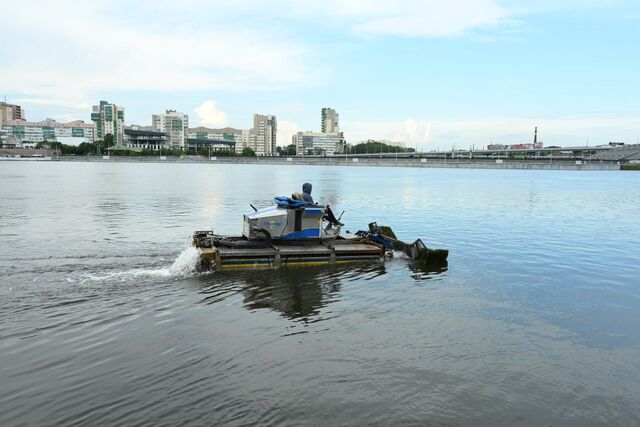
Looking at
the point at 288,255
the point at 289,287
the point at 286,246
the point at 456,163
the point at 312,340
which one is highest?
the point at 456,163

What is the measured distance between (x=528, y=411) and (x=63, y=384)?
7230mm

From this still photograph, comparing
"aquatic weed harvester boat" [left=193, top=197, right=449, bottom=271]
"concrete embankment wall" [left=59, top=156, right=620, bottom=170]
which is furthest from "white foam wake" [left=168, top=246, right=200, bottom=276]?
"concrete embankment wall" [left=59, top=156, right=620, bottom=170]

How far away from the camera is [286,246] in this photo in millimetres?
16094

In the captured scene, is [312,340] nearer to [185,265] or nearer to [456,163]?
[185,265]

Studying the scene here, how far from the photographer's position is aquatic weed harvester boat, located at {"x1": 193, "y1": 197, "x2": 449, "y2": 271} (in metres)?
14.8

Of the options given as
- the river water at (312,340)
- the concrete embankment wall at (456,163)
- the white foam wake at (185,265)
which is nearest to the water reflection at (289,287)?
the river water at (312,340)

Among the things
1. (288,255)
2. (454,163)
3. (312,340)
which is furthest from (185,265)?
(454,163)

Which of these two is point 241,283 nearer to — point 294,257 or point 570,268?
point 294,257

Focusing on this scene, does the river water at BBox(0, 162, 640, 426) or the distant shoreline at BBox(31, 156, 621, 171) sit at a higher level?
the distant shoreline at BBox(31, 156, 621, 171)

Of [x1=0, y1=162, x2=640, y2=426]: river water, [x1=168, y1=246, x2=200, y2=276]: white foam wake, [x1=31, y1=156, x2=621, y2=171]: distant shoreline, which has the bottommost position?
[x1=0, y1=162, x2=640, y2=426]: river water

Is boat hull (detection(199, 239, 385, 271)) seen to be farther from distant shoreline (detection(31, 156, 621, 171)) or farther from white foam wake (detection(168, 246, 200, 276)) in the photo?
distant shoreline (detection(31, 156, 621, 171))

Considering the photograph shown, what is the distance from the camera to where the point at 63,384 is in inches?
296

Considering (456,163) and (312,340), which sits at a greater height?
(456,163)

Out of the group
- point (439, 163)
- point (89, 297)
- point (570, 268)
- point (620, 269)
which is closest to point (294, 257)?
point (89, 297)
